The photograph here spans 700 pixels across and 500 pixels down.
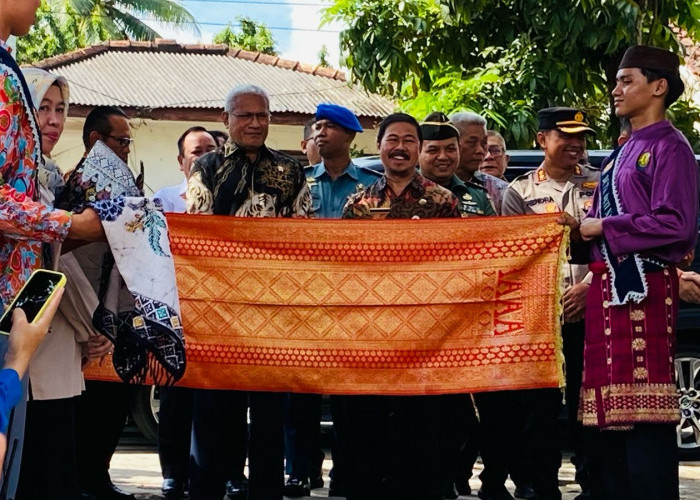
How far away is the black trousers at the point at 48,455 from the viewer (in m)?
4.70

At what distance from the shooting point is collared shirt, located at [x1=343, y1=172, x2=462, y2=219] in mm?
6637

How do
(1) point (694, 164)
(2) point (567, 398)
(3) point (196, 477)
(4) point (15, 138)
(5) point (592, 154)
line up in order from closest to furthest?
(4) point (15, 138) < (1) point (694, 164) < (3) point (196, 477) < (2) point (567, 398) < (5) point (592, 154)

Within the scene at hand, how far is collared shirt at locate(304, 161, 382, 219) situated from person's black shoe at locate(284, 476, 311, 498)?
5.36 ft

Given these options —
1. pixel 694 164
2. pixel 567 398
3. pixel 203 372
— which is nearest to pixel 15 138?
pixel 203 372

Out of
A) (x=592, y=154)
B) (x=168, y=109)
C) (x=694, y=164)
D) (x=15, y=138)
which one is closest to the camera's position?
(x=15, y=138)

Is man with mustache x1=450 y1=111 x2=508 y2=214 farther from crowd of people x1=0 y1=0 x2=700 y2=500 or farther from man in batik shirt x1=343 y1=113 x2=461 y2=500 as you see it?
man in batik shirt x1=343 y1=113 x2=461 y2=500

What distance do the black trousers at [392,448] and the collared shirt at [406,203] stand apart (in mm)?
973

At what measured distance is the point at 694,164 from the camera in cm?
559

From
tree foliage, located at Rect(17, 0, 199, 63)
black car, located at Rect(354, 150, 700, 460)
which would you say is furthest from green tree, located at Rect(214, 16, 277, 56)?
black car, located at Rect(354, 150, 700, 460)

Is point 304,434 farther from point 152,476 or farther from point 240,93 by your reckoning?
point 240,93

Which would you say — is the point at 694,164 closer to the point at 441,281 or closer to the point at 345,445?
the point at 441,281

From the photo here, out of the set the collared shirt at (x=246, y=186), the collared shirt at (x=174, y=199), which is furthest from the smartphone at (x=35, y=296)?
the collared shirt at (x=174, y=199)

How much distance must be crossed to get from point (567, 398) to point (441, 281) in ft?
4.86

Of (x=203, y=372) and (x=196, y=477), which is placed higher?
(x=203, y=372)
